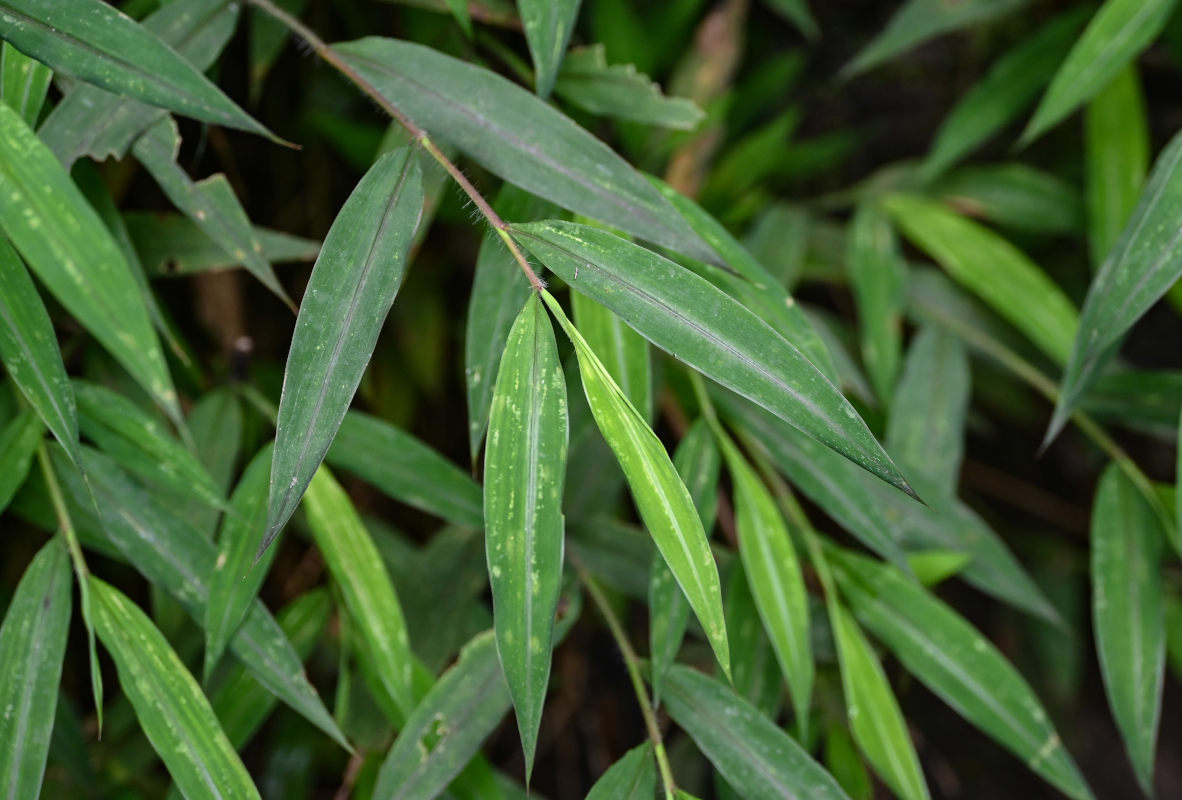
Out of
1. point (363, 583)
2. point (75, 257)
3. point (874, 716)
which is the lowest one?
point (874, 716)

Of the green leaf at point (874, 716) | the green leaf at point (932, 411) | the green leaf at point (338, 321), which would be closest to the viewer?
the green leaf at point (338, 321)

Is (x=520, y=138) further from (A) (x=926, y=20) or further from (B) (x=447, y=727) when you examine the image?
(A) (x=926, y=20)

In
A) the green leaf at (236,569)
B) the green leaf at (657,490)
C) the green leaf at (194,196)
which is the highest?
the green leaf at (194,196)

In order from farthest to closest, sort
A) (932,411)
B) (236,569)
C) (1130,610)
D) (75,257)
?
(932,411)
(1130,610)
(236,569)
(75,257)

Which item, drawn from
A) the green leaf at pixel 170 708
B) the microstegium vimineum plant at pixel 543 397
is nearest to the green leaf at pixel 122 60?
the microstegium vimineum plant at pixel 543 397

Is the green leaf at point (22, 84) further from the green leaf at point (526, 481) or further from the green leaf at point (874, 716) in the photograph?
the green leaf at point (874, 716)

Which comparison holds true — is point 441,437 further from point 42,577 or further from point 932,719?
point 932,719

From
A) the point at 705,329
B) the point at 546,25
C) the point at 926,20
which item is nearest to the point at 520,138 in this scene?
the point at 546,25
